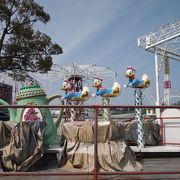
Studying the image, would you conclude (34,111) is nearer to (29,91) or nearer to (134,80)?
(29,91)

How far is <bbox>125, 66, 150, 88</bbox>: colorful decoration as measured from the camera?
11.3 m

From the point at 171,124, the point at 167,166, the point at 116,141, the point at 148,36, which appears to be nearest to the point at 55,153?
the point at 116,141

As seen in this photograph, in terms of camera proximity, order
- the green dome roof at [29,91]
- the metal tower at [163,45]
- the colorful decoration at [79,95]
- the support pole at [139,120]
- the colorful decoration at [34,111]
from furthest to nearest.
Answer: the metal tower at [163,45]
the colorful decoration at [79,95]
the support pole at [139,120]
the green dome roof at [29,91]
the colorful decoration at [34,111]

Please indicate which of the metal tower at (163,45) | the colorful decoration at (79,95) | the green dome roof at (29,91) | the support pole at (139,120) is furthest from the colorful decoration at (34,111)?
the metal tower at (163,45)

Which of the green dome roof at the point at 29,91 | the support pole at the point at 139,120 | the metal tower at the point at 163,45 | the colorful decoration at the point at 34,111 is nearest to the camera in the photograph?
the colorful decoration at the point at 34,111

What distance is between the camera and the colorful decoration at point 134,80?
446 inches

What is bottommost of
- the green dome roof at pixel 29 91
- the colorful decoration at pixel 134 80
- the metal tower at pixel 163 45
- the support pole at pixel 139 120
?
the support pole at pixel 139 120

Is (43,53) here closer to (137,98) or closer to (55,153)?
(137,98)

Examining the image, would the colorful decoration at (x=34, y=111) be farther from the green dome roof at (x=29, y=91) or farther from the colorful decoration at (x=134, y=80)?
the colorful decoration at (x=134, y=80)

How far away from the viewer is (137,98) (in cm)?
1145

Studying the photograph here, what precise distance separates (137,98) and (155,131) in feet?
6.58

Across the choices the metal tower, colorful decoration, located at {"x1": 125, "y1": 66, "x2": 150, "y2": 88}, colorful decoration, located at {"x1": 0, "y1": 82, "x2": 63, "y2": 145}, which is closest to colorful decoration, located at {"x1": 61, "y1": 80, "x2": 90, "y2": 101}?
colorful decoration, located at {"x1": 125, "y1": 66, "x2": 150, "y2": 88}

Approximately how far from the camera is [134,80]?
11352 millimetres

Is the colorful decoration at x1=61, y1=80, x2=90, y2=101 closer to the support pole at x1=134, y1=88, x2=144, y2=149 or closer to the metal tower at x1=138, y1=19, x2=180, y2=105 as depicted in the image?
the support pole at x1=134, y1=88, x2=144, y2=149
